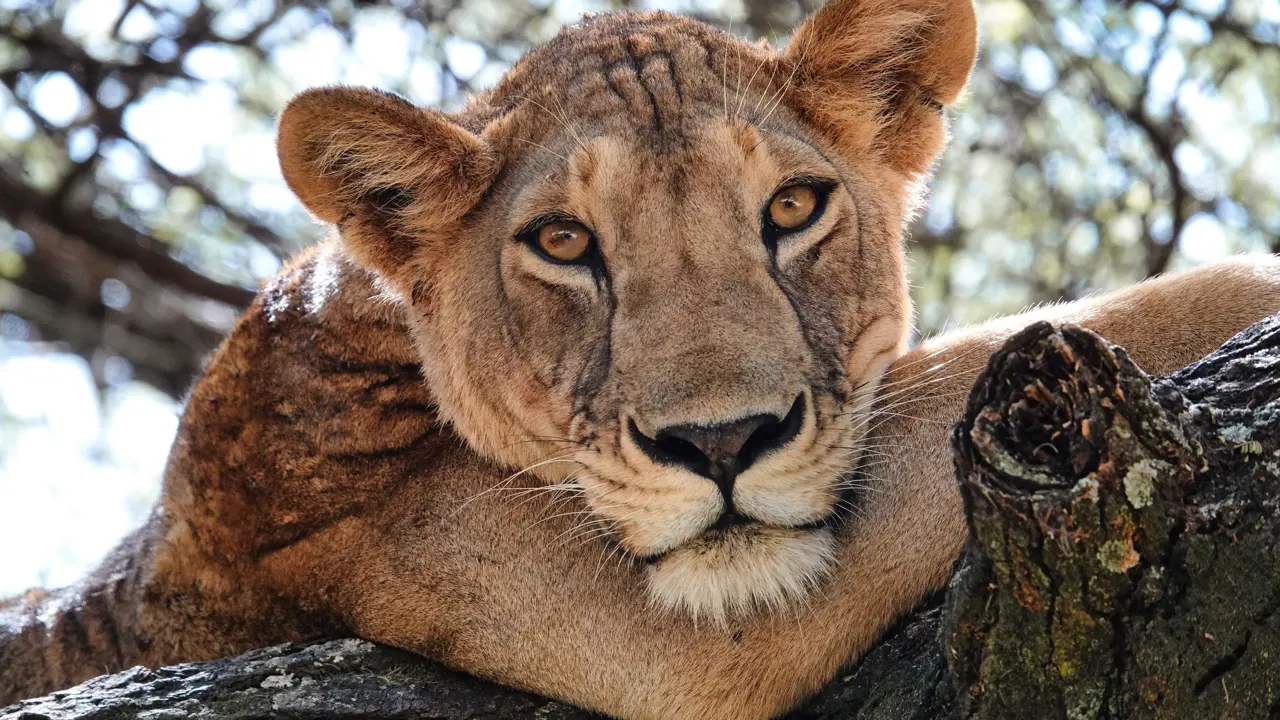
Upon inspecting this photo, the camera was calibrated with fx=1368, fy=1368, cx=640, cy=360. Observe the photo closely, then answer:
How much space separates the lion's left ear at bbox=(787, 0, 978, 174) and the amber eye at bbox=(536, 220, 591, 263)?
103 centimetres

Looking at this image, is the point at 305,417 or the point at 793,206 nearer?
the point at 793,206

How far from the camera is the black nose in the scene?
12.8ft

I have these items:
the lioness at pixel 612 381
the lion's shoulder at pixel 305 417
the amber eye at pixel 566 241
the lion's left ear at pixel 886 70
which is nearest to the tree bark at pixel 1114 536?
the lioness at pixel 612 381

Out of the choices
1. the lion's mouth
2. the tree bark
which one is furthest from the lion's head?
the tree bark

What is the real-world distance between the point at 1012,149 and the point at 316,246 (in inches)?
251

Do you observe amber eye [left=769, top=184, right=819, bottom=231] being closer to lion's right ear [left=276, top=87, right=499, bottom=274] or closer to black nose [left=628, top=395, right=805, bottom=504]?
black nose [left=628, top=395, right=805, bottom=504]

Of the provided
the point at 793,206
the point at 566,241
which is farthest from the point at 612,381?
the point at 793,206

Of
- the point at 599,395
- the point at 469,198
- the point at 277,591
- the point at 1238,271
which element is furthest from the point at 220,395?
the point at 1238,271

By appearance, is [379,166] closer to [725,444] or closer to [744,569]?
[725,444]

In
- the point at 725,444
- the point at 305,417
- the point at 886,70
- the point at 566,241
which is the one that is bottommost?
the point at 725,444

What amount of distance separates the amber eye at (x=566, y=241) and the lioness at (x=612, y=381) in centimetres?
1

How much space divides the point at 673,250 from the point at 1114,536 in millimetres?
2026

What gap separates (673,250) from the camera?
14.9ft

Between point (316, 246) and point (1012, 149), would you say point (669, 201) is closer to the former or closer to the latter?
point (316, 246)
